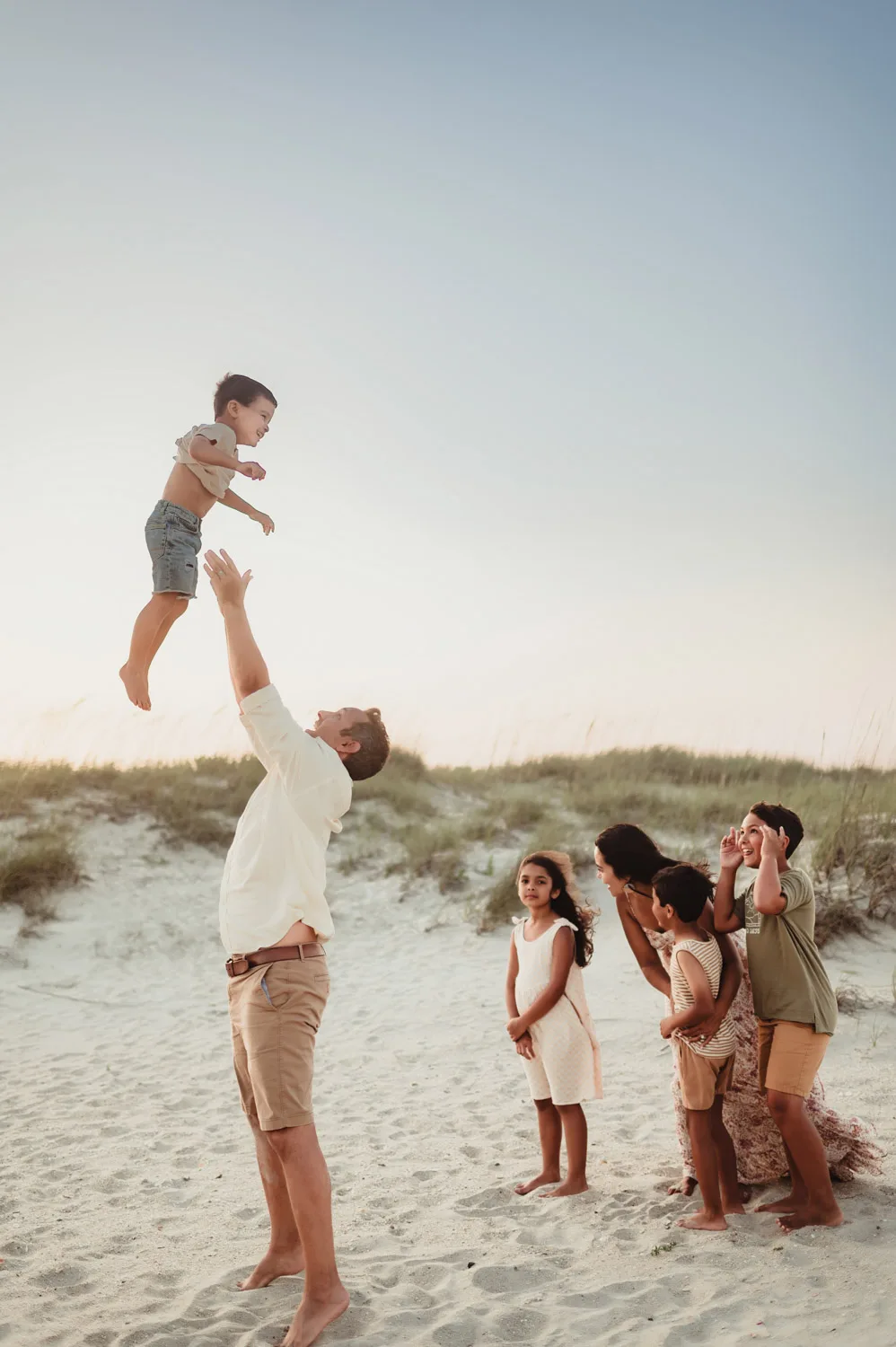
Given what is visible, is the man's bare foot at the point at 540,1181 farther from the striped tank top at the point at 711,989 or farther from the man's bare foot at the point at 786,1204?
the striped tank top at the point at 711,989

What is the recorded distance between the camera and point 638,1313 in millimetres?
3666

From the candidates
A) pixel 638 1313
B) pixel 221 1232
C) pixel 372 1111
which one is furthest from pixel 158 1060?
pixel 638 1313

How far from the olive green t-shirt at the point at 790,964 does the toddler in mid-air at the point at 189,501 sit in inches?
97.5

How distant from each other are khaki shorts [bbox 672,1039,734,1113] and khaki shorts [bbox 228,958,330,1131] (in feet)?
5.26

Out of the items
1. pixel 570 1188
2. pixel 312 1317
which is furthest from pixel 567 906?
pixel 312 1317

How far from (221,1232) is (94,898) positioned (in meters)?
7.89

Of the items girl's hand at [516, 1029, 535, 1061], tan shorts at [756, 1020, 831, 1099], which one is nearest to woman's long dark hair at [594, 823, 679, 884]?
tan shorts at [756, 1020, 831, 1099]

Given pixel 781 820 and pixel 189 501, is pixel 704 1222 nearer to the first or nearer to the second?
pixel 781 820

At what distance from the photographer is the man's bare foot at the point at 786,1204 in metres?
4.20

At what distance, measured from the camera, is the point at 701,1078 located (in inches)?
164

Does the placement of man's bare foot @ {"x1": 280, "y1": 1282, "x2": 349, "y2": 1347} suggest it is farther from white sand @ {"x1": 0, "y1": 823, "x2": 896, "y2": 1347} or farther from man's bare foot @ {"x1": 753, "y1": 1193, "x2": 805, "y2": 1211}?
man's bare foot @ {"x1": 753, "y1": 1193, "x2": 805, "y2": 1211}

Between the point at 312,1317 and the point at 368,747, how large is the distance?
189 cm

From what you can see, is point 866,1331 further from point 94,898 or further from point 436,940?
point 94,898

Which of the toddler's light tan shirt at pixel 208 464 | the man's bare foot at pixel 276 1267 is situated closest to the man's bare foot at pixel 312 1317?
the man's bare foot at pixel 276 1267
